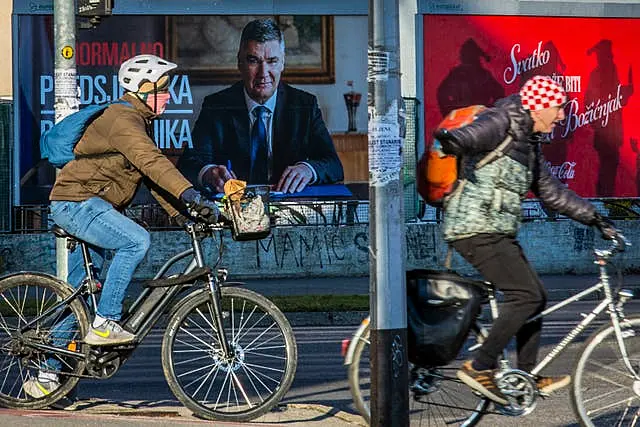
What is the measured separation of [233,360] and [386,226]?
133 centimetres

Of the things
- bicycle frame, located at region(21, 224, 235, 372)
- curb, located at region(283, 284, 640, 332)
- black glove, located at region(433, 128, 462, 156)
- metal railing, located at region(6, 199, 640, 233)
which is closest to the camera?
black glove, located at region(433, 128, 462, 156)

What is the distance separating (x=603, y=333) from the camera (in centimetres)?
636

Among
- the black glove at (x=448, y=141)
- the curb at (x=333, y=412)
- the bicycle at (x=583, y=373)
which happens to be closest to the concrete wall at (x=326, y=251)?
the curb at (x=333, y=412)

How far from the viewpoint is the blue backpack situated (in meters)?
7.35


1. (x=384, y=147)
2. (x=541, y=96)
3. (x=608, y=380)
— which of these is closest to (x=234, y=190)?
(x=384, y=147)

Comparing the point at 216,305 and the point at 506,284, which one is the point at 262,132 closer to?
the point at 216,305

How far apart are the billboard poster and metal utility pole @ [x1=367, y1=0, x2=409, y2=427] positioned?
18.7m

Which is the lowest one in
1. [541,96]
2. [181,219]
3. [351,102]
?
[181,219]

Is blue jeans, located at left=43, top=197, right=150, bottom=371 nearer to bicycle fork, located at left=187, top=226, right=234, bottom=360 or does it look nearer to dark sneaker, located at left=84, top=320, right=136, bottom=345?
dark sneaker, located at left=84, top=320, right=136, bottom=345

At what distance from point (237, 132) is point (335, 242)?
3.18 meters

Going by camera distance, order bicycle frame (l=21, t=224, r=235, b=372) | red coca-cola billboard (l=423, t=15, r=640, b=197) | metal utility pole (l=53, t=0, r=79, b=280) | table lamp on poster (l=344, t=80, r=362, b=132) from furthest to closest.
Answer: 1. red coca-cola billboard (l=423, t=15, r=640, b=197)
2. table lamp on poster (l=344, t=80, r=362, b=132)
3. metal utility pole (l=53, t=0, r=79, b=280)
4. bicycle frame (l=21, t=224, r=235, b=372)

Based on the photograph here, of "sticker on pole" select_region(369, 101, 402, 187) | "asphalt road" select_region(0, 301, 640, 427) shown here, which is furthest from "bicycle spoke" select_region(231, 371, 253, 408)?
"sticker on pole" select_region(369, 101, 402, 187)

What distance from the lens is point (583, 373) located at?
6.36 metres

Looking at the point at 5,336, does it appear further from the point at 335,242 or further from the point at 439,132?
the point at 335,242
